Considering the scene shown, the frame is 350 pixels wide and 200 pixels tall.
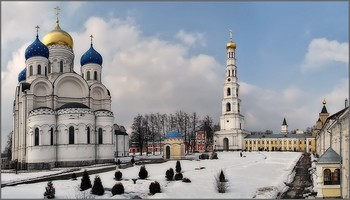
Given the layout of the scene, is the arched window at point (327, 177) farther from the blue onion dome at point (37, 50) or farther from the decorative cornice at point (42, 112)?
the blue onion dome at point (37, 50)

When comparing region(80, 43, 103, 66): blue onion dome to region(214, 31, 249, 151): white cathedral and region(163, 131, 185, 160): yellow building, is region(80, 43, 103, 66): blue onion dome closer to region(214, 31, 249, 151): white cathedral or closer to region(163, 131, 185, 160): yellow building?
region(163, 131, 185, 160): yellow building

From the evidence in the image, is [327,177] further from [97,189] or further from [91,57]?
[91,57]

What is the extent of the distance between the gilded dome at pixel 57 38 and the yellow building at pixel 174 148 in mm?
19069

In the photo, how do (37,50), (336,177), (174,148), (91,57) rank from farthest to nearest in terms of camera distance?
(91,57)
(174,148)
(37,50)
(336,177)

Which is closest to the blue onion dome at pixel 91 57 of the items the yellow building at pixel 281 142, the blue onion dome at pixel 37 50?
the blue onion dome at pixel 37 50

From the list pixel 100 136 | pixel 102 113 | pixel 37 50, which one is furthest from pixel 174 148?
pixel 37 50

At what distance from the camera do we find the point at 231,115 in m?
79.2

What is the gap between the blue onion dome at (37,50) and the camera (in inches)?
1686

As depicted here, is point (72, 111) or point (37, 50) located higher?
point (37, 50)

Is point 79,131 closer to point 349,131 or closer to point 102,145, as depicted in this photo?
point 102,145

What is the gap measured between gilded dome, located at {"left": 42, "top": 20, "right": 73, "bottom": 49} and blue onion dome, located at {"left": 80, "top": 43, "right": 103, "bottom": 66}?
2415 mm

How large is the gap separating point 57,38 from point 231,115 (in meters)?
45.7

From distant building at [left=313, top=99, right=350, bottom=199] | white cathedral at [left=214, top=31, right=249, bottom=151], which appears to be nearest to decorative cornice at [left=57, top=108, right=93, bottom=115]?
distant building at [left=313, top=99, right=350, bottom=199]

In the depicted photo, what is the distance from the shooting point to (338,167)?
68.4 feet
